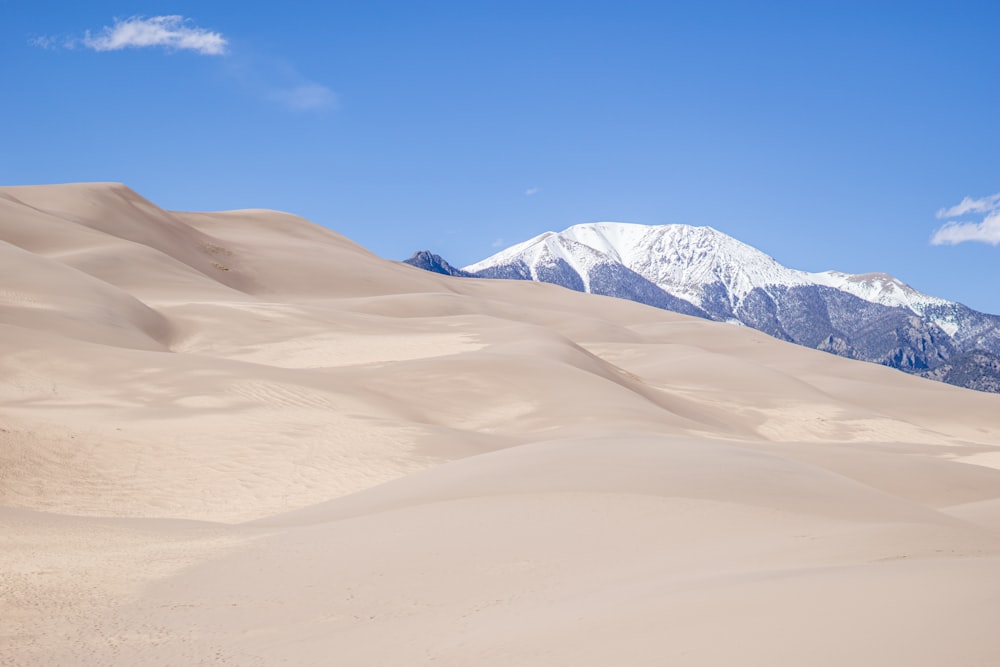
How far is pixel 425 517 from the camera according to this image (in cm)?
884

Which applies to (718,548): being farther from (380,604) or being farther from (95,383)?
(95,383)

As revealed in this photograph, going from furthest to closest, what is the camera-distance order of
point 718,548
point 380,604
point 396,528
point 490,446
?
point 490,446 → point 396,528 → point 718,548 → point 380,604

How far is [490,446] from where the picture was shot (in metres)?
16.5

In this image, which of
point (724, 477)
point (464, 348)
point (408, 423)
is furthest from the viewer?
point (464, 348)

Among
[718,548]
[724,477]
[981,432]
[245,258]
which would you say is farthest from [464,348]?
[245,258]

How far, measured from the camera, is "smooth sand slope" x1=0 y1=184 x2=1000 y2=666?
4668 millimetres

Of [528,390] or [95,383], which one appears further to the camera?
[528,390]

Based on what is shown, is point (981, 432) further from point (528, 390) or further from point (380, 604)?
point (380, 604)

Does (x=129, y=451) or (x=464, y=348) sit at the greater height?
(x=464, y=348)

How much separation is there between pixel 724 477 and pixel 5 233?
42.0 metres

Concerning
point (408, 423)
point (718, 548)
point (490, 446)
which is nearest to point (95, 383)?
point (408, 423)

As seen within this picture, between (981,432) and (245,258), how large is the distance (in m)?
48.2

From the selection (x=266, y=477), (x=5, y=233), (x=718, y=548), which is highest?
(x=5, y=233)

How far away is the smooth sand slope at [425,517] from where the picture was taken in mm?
4668
